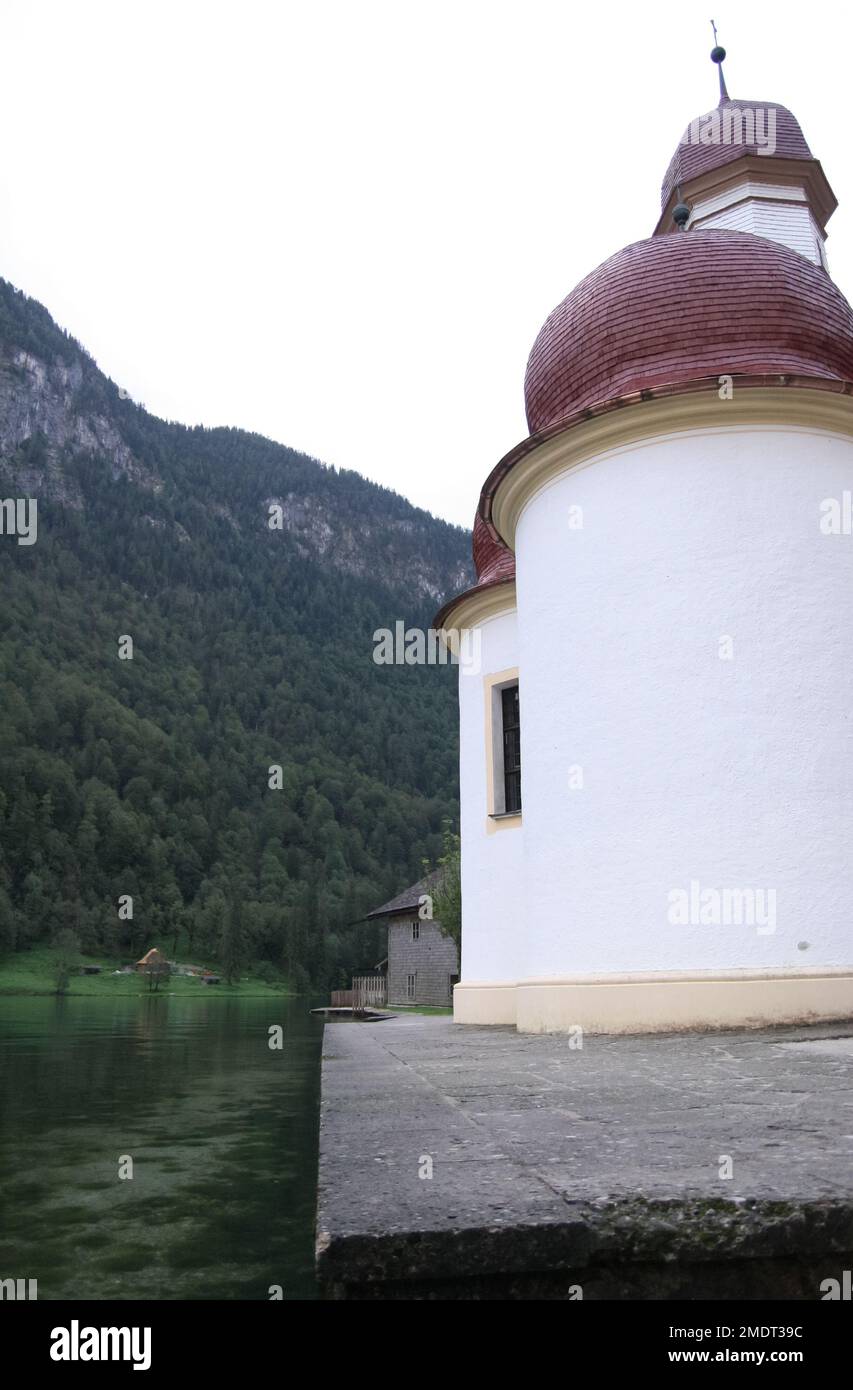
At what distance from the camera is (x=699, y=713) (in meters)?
8.62

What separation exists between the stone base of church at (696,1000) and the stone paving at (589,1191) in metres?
3.80

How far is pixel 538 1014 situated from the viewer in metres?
8.93

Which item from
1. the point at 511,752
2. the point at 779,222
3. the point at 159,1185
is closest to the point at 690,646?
the point at 511,752

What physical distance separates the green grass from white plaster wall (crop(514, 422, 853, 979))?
7195cm

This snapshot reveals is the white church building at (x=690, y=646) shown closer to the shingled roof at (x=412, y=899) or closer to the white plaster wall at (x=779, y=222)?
the white plaster wall at (x=779, y=222)

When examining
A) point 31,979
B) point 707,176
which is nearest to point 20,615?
point 31,979

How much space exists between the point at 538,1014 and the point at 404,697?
13302 cm

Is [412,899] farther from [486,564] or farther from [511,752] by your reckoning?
[511,752]

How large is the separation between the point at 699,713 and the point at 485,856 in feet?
16.9

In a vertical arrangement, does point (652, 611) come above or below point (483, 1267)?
above

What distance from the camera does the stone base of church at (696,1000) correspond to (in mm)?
7895

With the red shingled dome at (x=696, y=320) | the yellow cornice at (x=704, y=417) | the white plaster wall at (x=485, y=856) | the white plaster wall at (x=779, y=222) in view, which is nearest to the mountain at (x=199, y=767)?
the white plaster wall at (x=485, y=856)
